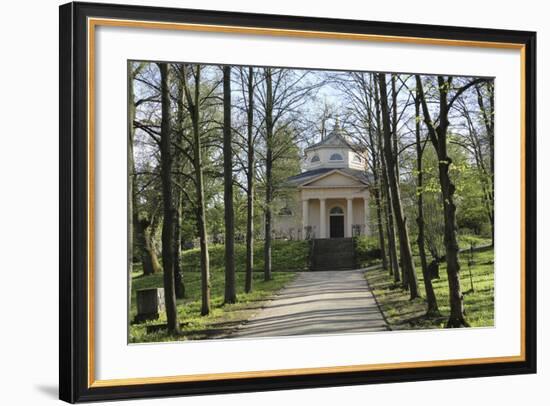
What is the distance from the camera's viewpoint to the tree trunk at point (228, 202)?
10320 millimetres

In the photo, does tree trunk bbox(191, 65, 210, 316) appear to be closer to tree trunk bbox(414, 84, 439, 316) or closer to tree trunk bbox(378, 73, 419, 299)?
tree trunk bbox(378, 73, 419, 299)

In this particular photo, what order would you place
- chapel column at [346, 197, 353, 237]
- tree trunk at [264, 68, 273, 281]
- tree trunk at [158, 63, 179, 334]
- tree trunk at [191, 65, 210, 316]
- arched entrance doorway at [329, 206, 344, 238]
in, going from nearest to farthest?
tree trunk at [158, 63, 179, 334] < tree trunk at [191, 65, 210, 316] < tree trunk at [264, 68, 273, 281] < arched entrance doorway at [329, 206, 344, 238] < chapel column at [346, 197, 353, 237]

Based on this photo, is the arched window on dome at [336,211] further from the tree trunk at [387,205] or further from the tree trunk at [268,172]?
the tree trunk at [268,172]

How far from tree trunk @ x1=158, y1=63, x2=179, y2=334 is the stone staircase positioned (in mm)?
1804

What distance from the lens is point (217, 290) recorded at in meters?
10.3

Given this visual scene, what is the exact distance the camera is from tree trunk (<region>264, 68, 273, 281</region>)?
33.8 ft

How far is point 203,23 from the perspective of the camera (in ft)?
31.7

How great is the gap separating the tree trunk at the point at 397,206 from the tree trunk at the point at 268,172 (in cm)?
150

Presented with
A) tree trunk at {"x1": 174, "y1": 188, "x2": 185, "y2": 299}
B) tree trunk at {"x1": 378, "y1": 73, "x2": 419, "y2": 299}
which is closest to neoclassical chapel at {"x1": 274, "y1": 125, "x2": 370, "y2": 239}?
tree trunk at {"x1": 378, "y1": 73, "x2": 419, "y2": 299}

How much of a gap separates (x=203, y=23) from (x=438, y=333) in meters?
4.80

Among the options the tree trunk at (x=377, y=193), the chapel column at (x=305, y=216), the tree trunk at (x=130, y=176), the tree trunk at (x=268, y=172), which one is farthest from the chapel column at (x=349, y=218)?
the tree trunk at (x=130, y=176)

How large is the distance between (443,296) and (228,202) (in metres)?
3.08

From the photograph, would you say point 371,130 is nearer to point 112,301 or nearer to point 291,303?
point 291,303

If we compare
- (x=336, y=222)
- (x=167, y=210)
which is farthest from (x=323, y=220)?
(x=167, y=210)
